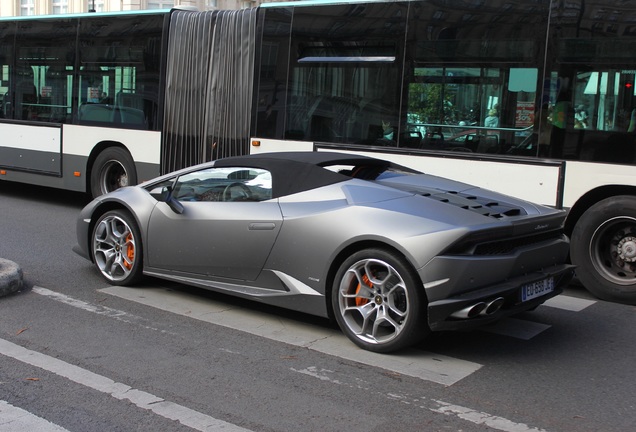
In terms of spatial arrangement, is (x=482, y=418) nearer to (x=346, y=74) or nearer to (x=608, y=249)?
(x=608, y=249)

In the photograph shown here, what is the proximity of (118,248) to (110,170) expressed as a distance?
213 inches

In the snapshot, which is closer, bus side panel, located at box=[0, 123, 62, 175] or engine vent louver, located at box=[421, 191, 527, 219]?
engine vent louver, located at box=[421, 191, 527, 219]

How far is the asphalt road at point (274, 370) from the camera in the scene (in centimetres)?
425

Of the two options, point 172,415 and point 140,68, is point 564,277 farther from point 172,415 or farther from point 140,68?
point 140,68

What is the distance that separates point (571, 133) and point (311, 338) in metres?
3.73

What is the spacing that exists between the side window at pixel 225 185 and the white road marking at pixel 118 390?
201 cm

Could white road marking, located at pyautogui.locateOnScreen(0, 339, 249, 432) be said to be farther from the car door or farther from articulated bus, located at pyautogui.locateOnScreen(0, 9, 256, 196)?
articulated bus, located at pyautogui.locateOnScreen(0, 9, 256, 196)

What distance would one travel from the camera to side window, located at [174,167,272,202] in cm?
628

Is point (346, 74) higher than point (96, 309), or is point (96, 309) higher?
point (346, 74)

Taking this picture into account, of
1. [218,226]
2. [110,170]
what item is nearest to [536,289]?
[218,226]

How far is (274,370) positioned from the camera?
16.5ft

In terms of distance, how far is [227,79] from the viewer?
10984 mm

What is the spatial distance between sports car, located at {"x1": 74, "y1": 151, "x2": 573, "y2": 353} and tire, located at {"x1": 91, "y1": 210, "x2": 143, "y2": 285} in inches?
0.9

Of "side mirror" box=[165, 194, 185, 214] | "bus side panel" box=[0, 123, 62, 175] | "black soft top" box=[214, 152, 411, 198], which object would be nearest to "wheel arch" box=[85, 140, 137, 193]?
"bus side panel" box=[0, 123, 62, 175]
